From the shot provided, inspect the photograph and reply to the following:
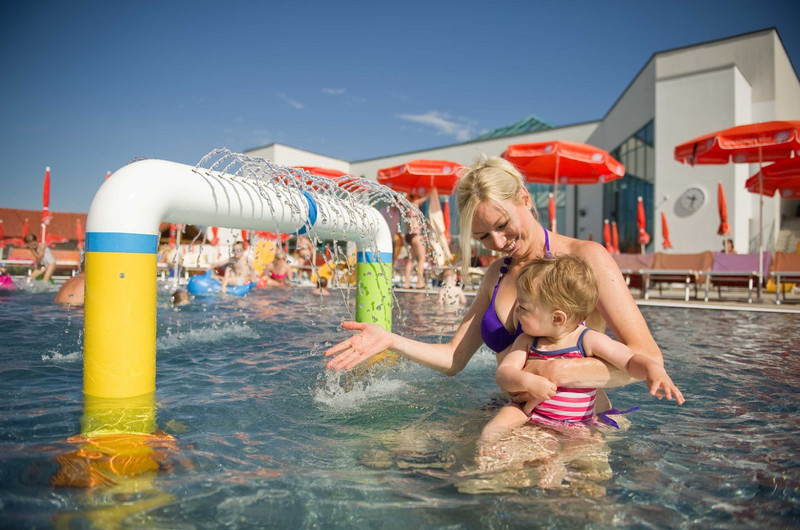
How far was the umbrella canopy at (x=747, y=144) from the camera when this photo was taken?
9812 mm

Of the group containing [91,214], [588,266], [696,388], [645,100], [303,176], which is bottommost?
[696,388]

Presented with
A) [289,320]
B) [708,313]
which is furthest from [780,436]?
[708,313]

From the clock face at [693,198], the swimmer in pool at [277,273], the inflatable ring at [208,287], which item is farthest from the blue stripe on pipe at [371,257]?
the clock face at [693,198]

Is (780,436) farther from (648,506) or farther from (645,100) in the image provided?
(645,100)

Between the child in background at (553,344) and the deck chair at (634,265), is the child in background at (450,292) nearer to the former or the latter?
the deck chair at (634,265)

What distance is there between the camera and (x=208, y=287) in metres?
11.4

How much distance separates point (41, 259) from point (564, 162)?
1400 cm

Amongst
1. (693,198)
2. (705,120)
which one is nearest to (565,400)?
(693,198)

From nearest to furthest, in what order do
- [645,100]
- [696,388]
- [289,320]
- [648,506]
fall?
[648,506], [696,388], [289,320], [645,100]

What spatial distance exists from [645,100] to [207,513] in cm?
2127

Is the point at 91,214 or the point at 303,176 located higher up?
the point at 303,176

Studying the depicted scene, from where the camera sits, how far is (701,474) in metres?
2.00

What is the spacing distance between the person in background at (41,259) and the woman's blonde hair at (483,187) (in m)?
14.6

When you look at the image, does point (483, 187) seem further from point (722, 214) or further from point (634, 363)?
point (722, 214)
